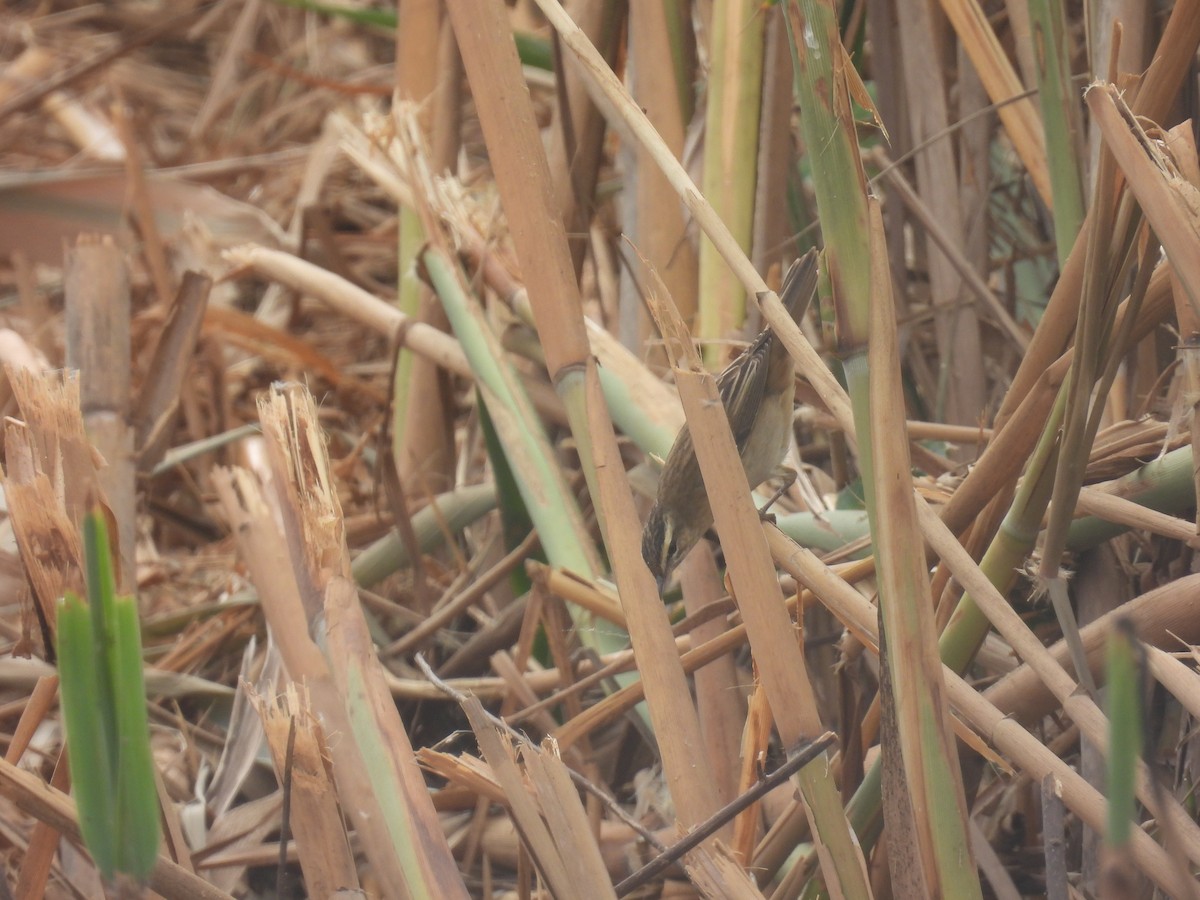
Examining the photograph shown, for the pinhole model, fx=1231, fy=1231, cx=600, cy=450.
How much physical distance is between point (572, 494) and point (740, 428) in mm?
289

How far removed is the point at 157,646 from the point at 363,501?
63 cm

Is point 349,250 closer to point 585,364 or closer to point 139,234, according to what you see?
point 139,234

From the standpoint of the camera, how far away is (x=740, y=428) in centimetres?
180

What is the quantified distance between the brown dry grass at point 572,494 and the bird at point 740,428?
2.7 inches

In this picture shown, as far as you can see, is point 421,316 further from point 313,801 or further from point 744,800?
point 744,800

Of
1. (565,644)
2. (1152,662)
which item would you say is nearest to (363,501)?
(565,644)

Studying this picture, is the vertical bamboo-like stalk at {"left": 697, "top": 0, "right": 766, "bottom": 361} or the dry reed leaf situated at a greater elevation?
the vertical bamboo-like stalk at {"left": 697, "top": 0, "right": 766, "bottom": 361}

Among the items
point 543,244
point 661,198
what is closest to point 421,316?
point 661,198

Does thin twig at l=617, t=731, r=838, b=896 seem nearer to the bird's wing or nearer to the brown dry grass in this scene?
the brown dry grass

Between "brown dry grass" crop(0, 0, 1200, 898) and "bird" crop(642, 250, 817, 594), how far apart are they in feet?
0.22

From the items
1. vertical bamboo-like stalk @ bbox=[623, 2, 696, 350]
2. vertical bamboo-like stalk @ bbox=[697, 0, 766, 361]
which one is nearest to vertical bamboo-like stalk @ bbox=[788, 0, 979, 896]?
vertical bamboo-like stalk @ bbox=[697, 0, 766, 361]

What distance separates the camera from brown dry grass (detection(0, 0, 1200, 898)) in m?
1.04

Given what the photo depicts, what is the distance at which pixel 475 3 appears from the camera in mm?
1097

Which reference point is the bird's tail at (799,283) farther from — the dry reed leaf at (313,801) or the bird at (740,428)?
the dry reed leaf at (313,801)
